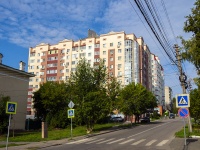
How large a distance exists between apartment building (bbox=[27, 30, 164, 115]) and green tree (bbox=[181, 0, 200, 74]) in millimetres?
65489

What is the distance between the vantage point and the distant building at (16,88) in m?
35.0

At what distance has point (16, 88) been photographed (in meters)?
37.5

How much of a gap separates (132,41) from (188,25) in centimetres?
7278

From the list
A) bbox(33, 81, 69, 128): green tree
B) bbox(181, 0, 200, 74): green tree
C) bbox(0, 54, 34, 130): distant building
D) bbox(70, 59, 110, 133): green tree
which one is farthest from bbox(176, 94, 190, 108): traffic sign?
bbox(33, 81, 69, 128): green tree

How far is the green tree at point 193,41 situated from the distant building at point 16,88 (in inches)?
1037

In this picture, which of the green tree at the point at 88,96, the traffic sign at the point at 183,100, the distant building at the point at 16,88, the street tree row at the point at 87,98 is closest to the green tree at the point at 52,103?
the street tree row at the point at 87,98

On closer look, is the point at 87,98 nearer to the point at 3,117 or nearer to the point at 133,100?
the point at 3,117

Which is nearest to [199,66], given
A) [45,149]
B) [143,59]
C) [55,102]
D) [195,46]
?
[195,46]

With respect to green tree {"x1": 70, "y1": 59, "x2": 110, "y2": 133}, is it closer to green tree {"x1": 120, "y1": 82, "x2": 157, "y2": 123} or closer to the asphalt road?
the asphalt road

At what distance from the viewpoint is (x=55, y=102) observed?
42.5m

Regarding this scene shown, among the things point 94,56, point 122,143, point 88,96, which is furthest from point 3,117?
point 94,56

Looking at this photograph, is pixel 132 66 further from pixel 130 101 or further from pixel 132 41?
pixel 130 101

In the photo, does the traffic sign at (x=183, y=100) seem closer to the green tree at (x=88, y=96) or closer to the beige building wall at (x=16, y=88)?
the green tree at (x=88, y=96)

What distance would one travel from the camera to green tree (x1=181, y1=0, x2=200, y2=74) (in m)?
13.2
